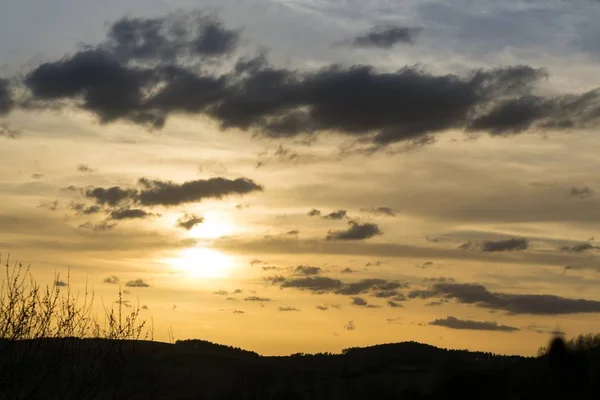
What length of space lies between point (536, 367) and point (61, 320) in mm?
29288

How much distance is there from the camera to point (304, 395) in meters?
78.6

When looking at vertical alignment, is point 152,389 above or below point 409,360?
below

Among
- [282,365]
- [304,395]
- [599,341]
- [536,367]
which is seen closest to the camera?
[536,367]

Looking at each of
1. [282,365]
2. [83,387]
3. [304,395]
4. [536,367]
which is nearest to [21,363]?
[83,387]

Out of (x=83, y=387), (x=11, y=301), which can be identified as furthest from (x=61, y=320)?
(x=83, y=387)

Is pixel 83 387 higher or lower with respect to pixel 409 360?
lower

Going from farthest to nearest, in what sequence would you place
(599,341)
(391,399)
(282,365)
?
(282,365)
(391,399)
(599,341)

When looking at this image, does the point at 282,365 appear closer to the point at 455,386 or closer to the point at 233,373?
the point at 233,373

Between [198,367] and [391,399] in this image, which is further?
[198,367]

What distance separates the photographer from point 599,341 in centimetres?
6188

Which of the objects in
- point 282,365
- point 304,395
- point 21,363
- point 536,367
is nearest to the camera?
point 21,363

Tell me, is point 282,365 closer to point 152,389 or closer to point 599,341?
point 599,341

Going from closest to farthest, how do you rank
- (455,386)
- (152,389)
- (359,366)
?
(152,389), (455,386), (359,366)

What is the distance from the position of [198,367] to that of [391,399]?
56.0m
